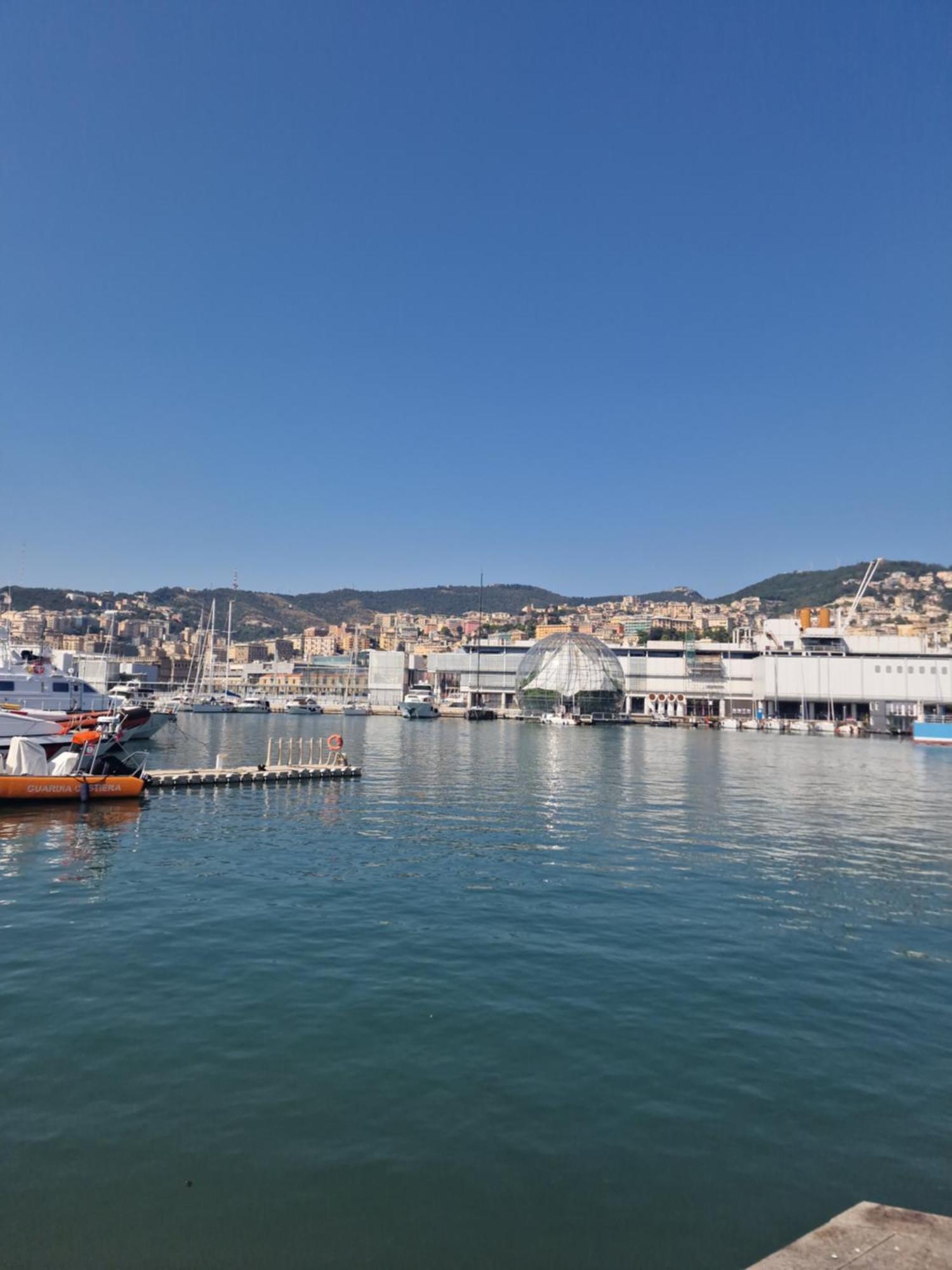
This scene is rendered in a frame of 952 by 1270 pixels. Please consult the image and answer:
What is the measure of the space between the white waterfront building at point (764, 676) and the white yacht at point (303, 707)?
16259mm

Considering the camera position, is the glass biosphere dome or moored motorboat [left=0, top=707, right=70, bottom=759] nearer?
moored motorboat [left=0, top=707, right=70, bottom=759]

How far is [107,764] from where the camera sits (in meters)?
34.4

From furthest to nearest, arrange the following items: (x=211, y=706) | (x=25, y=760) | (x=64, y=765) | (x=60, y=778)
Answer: (x=211, y=706) → (x=64, y=765) → (x=25, y=760) → (x=60, y=778)

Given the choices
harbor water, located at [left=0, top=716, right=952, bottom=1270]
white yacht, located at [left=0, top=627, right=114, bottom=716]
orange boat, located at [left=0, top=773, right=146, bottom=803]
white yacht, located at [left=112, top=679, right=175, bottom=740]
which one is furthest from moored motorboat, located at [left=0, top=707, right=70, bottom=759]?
harbor water, located at [left=0, top=716, right=952, bottom=1270]

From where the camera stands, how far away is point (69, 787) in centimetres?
3019

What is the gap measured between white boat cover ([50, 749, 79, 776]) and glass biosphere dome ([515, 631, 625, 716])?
348ft

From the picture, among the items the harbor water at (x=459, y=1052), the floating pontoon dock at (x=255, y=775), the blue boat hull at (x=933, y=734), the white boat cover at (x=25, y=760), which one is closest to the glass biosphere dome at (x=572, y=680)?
the blue boat hull at (x=933, y=734)

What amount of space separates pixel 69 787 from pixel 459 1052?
25257 mm

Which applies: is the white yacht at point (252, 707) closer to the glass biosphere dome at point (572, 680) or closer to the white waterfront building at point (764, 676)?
the white waterfront building at point (764, 676)

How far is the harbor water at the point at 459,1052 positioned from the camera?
685cm

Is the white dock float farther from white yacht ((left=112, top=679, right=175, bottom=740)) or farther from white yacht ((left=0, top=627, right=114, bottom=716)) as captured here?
white yacht ((left=0, top=627, right=114, bottom=716))

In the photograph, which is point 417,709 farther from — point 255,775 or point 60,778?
point 60,778

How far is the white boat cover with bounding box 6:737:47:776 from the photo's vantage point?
100ft

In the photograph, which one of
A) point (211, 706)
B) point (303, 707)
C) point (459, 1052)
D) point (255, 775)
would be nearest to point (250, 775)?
point (255, 775)
